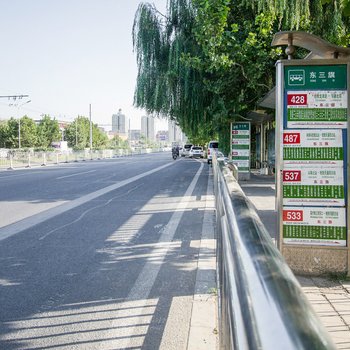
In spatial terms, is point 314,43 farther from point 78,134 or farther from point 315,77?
point 78,134

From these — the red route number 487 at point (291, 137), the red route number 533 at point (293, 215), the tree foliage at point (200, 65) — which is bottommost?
the red route number 533 at point (293, 215)

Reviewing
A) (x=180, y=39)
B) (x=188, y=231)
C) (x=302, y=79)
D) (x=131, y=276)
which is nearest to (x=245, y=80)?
(x=180, y=39)

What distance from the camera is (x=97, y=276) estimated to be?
17.6 ft

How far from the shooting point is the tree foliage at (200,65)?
1508 centimetres

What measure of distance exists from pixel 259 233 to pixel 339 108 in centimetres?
478

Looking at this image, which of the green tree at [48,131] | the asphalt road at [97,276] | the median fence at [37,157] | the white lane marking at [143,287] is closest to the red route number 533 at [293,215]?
the asphalt road at [97,276]

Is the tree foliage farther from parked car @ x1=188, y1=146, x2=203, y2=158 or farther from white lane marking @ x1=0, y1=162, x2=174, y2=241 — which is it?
parked car @ x1=188, y1=146, x2=203, y2=158

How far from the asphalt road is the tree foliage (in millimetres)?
A: 6522

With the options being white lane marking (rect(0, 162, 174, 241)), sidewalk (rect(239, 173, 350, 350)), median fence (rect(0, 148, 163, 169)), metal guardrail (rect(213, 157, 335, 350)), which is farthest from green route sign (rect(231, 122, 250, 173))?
median fence (rect(0, 148, 163, 169))

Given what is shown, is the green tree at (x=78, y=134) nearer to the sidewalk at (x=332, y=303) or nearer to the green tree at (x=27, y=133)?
the green tree at (x=27, y=133)

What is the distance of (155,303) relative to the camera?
444 cm

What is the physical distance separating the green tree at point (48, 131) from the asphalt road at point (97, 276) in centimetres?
7867

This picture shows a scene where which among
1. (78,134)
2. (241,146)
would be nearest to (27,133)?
(78,134)

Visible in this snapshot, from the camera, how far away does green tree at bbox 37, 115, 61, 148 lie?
86.4 m
